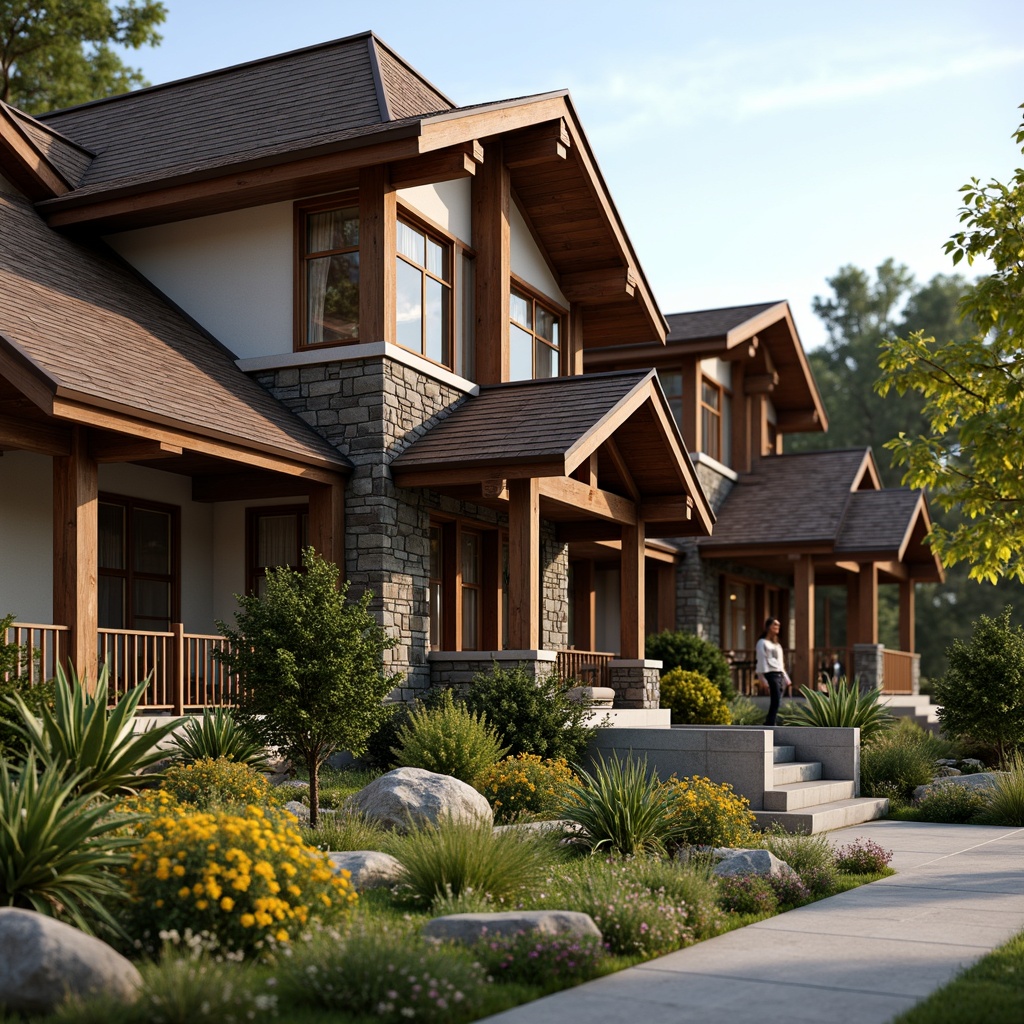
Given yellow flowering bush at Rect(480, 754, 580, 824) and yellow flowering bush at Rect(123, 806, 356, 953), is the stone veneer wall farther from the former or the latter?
yellow flowering bush at Rect(123, 806, 356, 953)

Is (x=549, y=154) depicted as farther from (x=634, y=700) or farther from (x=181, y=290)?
(x=634, y=700)

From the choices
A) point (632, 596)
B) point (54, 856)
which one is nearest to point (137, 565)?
point (632, 596)

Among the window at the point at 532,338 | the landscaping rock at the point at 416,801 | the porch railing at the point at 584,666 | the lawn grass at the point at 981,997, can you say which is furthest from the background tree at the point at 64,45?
the lawn grass at the point at 981,997

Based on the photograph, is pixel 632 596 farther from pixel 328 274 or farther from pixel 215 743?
pixel 215 743

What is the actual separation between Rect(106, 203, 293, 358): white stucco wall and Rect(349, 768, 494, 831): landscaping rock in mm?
7278

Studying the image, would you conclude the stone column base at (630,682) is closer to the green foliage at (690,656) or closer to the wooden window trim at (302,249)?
the green foliage at (690,656)

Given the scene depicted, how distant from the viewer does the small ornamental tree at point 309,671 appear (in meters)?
10.6

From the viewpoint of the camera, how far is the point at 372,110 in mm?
15945

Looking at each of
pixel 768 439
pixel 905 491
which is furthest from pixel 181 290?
pixel 768 439

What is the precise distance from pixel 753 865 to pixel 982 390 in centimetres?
568

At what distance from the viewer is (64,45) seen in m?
28.3

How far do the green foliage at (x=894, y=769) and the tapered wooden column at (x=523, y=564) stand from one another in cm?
474

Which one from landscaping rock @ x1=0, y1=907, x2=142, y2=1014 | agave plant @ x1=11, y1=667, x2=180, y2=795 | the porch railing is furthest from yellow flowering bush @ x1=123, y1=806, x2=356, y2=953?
the porch railing

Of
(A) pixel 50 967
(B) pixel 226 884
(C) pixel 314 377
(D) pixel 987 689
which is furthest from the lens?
(D) pixel 987 689
